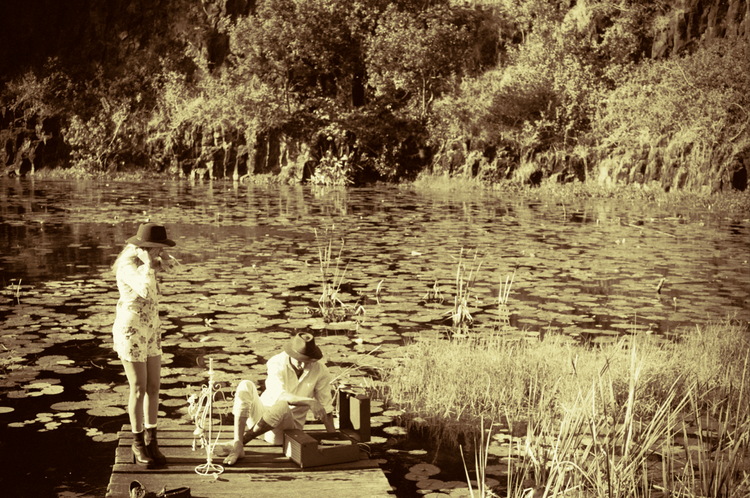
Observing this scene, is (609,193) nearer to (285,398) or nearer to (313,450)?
(285,398)

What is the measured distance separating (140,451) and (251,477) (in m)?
0.74

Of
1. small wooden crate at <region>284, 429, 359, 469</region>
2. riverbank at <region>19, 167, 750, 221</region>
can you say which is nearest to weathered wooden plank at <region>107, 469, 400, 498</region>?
small wooden crate at <region>284, 429, 359, 469</region>

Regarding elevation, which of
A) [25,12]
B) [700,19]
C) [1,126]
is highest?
[25,12]

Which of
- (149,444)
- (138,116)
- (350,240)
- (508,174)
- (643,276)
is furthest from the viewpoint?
(138,116)

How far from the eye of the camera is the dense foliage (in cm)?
3139

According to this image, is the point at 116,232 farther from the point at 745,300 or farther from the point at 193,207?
the point at 745,300

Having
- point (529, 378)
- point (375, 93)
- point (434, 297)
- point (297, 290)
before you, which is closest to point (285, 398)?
point (529, 378)

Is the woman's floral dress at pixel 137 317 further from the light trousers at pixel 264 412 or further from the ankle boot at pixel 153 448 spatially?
the light trousers at pixel 264 412

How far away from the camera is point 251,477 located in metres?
5.27

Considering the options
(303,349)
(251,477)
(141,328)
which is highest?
(141,328)

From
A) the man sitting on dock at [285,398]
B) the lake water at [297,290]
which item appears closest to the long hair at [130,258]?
the lake water at [297,290]

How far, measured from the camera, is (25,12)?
59844mm

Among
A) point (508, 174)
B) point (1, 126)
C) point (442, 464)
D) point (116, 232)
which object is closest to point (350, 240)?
point (116, 232)

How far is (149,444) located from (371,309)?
5.87m
